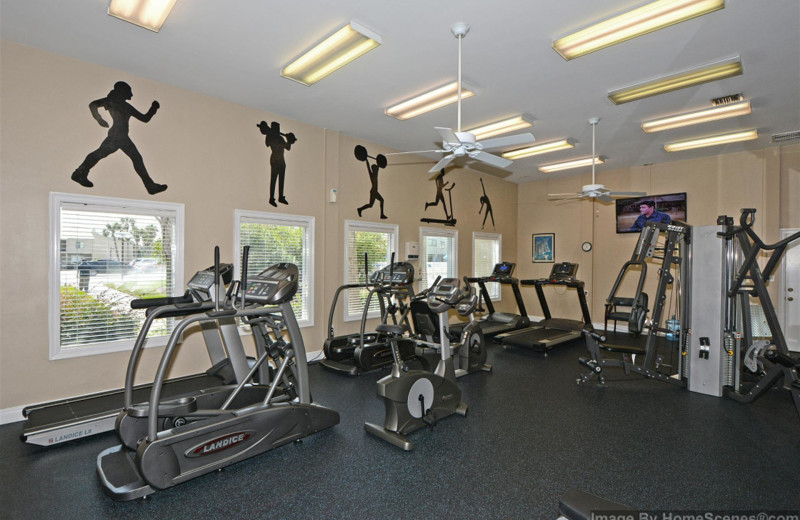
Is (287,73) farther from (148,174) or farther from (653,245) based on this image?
(653,245)

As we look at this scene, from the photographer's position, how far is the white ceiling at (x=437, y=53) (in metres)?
3.02

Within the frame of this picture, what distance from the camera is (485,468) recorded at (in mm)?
2789

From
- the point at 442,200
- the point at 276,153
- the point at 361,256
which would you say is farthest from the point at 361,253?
the point at 442,200

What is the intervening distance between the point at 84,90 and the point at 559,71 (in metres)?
4.69

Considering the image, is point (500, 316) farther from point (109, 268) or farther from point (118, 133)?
point (118, 133)

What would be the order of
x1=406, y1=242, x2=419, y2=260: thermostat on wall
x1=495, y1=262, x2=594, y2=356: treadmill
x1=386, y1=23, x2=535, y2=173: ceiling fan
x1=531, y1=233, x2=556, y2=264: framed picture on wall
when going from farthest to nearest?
1. x1=531, y1=233, x2=556, y2=264: framed picture on wall
2. x1=406, y1=242, x2=419, y2=260: thermostat on wall
3. x1=495, y1=262, x2=594, y2=356: treadmill
4. x1=386, y1=23, x2=535, y2=173: ceiling fan

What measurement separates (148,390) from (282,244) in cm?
231

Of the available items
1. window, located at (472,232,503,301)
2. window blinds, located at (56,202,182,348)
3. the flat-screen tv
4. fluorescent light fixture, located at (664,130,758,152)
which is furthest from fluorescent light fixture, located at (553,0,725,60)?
window, located at (472,232,503,301)

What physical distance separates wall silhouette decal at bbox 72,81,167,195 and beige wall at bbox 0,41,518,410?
0.05 meters

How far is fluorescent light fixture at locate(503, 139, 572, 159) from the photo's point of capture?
6.31m

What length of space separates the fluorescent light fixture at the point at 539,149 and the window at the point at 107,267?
17.1 feet

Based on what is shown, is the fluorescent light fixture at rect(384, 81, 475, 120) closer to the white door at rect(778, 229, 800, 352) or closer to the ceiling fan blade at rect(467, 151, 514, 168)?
the ceiling fan blade at rect(467, 151, 514, 168)

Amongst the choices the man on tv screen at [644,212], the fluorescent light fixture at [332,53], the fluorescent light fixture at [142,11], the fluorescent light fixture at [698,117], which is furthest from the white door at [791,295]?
the fluorescent light fixture at [142,11]

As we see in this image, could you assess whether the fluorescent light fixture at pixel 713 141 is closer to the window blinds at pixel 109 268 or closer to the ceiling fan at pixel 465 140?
the ceiling fan at pixel 465 140
